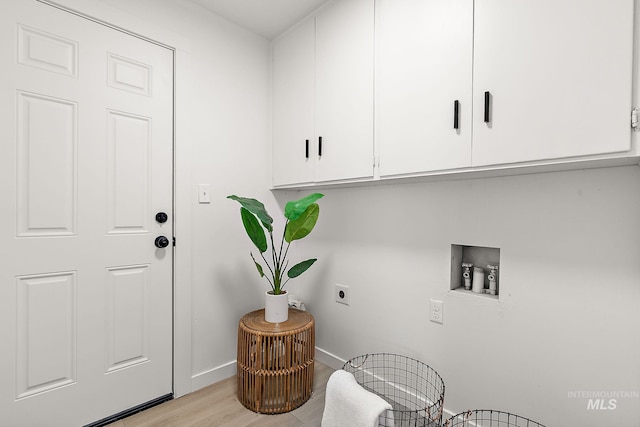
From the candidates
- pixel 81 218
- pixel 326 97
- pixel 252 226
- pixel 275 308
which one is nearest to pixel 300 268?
pixel 275 308

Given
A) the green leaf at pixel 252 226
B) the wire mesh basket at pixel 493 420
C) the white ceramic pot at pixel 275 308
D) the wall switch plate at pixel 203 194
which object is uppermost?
the wall switch plate at pixel 203 194

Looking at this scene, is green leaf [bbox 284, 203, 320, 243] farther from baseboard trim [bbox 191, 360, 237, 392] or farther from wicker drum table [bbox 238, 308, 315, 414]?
baseboard trim [bbox 191, 360, 237, 392]

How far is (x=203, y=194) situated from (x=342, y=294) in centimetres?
110

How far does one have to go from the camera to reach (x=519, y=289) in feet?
4.43

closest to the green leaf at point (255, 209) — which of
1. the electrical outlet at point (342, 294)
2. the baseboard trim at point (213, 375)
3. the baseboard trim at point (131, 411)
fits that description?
the electrical outlet at point (342, 294)

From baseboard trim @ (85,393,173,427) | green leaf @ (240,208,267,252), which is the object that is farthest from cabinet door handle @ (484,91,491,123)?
baseboard trim @ (85,393,173,427)

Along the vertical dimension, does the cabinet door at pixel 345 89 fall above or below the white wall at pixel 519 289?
above

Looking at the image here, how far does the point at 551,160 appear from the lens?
40.9 inches

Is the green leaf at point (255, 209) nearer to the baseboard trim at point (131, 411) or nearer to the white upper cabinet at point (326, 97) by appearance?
the white upper cabinet at point (326, 97)

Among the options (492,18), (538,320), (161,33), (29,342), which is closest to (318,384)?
(538,320)

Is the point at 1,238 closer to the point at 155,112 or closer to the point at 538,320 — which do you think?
the point at 155,112

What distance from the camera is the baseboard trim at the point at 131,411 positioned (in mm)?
1558

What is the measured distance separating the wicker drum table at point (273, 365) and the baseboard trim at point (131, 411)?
0.44 meters

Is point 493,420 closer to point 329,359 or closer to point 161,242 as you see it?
point 329,359
